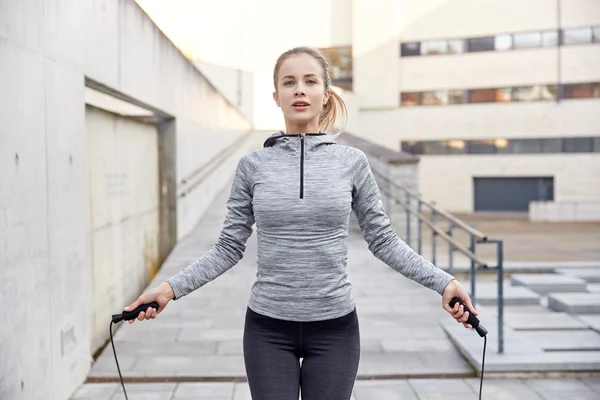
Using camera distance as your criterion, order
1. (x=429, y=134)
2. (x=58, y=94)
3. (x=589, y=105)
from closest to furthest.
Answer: (x=58, y=94) < (x=589, y=105) < (x=429, y=134)

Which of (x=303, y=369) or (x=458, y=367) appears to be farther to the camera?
(x=458, y=367)

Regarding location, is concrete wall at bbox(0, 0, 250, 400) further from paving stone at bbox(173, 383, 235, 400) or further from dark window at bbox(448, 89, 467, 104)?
dark window at bbox(448, 89, 467, 104)

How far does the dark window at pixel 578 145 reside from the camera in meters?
25.9

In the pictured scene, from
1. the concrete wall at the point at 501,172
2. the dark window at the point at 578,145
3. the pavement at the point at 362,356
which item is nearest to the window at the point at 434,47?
the concrete wall at the point at 501,172

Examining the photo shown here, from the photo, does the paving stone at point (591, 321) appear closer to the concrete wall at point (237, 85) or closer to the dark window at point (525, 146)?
the concrete wall at point (237, 85)

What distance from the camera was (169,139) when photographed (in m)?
9.16

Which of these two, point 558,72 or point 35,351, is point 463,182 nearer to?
point 558,72

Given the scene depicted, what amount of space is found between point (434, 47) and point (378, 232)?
26.4 m

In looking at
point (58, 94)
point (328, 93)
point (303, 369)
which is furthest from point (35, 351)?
point (328, 93)

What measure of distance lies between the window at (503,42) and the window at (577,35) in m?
2.11

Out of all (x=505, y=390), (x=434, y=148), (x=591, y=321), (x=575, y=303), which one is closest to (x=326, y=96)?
(x=505, y=390)

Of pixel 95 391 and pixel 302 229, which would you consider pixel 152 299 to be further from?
pixel 95 391

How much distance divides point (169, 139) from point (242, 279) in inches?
100.0

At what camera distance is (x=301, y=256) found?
2053 mm
